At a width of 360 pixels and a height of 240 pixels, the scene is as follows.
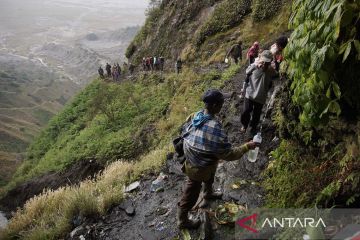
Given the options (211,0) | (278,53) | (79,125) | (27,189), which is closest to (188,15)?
(211,0)

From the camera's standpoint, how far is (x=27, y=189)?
16531 mm

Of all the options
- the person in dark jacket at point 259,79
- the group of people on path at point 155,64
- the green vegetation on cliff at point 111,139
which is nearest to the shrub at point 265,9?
the green vegetation on cliff at point 111,139

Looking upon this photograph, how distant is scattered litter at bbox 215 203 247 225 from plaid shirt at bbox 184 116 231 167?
1058 millimetres

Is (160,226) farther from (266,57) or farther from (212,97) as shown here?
(266,57)

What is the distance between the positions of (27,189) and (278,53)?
13275mm

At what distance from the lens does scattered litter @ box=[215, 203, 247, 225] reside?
5039mm

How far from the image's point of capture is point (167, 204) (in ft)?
21.2

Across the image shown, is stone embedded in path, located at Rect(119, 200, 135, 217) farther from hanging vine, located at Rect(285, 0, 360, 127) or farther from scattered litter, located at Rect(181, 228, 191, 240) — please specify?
hanging vine, located at Rect(285, 0, 360, 127)

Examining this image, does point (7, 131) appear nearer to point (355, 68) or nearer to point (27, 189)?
point (27, 189)

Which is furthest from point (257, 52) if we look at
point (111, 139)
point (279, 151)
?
point (111, 139)

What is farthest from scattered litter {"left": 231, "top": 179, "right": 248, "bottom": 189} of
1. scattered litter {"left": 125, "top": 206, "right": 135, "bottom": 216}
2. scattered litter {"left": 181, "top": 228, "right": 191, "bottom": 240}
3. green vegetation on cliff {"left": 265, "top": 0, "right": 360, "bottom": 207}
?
scattered litter {"left": 125, "top": 206, "right": 135, "bottom": 216}

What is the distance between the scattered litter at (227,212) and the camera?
16.5 feet

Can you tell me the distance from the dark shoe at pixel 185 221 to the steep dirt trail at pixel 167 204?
104 mm

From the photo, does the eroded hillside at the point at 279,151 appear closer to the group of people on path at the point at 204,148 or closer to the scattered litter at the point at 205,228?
the scattered litter at the point at 205,228
